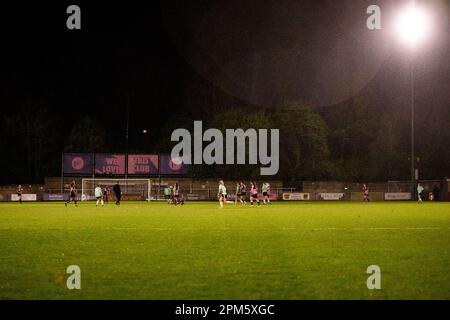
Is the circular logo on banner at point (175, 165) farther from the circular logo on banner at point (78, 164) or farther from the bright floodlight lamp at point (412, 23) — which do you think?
the bright floodlight lamp at point (412, 23)

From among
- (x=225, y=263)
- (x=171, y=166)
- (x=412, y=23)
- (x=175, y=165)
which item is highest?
(x=412, y=23)

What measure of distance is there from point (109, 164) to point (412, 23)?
33340mm

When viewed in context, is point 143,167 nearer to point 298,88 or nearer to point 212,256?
point 298,88

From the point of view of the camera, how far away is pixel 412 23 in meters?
40.0

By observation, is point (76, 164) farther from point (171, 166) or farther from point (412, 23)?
point (412, 23)

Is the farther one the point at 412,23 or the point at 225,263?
the point at 412,23

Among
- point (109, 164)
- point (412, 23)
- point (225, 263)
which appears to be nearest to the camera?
point (225, 263)

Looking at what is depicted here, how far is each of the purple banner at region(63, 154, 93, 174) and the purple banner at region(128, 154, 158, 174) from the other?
4272 mm

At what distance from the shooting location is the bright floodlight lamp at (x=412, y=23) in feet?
131

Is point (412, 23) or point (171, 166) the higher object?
point (412, 23)

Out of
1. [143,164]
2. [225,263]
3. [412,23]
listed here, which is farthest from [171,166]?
[225,263]

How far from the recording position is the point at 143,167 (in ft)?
190
